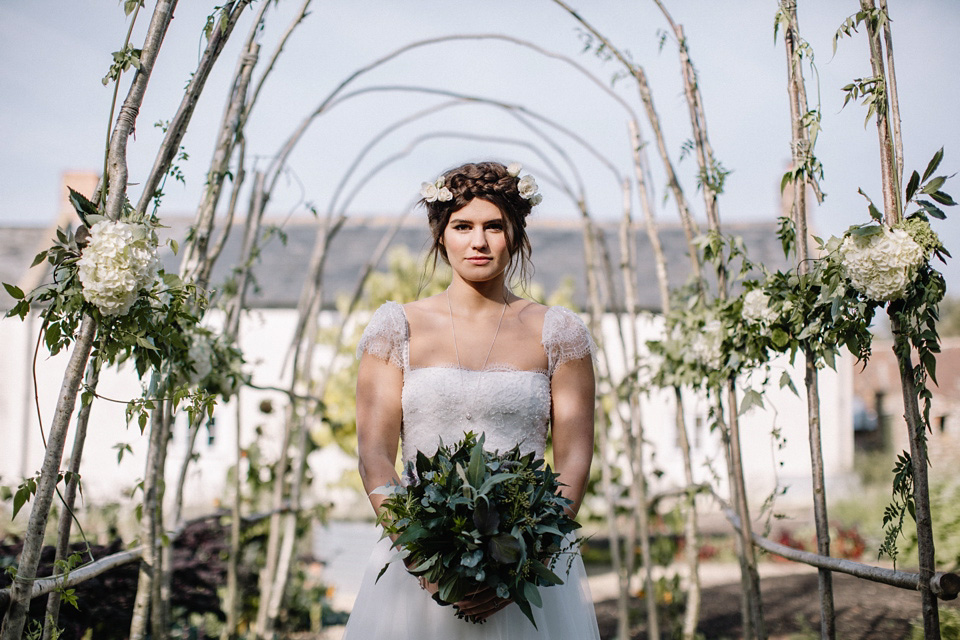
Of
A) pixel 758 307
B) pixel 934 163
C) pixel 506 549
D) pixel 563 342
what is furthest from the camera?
pixel 758 307

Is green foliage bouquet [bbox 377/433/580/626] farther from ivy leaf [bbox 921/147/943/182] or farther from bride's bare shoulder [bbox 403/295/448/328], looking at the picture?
ivy leaf [bbox 921/147/943/182]

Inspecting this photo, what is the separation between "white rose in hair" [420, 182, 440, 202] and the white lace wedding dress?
0.38m

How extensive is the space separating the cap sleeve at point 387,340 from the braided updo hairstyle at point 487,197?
236 mm

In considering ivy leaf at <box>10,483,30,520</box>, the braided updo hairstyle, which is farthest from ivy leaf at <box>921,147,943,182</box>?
ivy leaf at <box>10,483,30,520</box>

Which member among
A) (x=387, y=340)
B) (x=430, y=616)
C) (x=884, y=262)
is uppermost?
(x=884, y=262)

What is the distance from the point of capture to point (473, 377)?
242 cm

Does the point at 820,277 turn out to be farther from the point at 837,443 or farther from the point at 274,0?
the point at 837,443

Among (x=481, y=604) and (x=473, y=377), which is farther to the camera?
(x=473, y=377)

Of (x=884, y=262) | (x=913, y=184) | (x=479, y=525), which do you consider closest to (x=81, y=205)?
(x=479, y=525)

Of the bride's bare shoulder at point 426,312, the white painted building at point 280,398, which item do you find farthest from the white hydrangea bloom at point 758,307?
the white painted building at point 280,398

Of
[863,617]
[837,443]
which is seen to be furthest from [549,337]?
[837,443]

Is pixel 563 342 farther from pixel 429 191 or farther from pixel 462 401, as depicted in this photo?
pixel 429 191

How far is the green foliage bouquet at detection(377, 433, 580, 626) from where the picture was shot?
188 centimetres

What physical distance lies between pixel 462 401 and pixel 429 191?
70 cm
